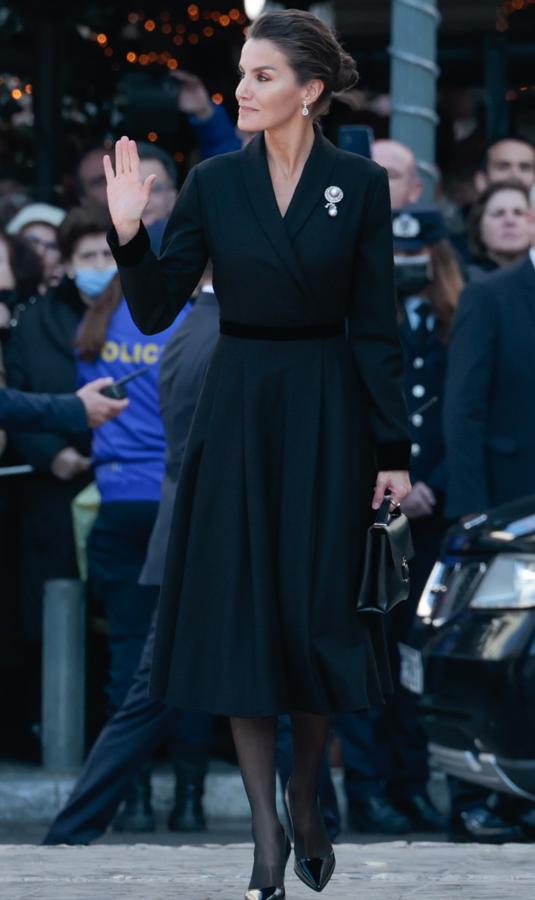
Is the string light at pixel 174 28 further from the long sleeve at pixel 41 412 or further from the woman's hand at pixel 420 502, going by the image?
the long sleeve at pixel 41 412

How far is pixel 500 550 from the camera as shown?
270 inches

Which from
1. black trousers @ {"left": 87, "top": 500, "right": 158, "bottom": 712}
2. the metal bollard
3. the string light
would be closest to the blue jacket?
black trousers @ {"left": 87, "top": 500, "right": 158, "bottom": 712}

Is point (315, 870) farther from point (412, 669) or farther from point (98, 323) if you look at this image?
point (98, 323)

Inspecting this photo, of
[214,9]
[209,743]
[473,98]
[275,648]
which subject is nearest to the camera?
[275,648]

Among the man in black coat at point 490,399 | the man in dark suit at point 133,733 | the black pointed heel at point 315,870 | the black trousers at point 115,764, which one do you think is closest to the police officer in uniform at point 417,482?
the man in black coat at point 490,399

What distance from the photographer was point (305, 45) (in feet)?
15.6

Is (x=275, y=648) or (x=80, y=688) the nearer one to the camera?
(x=275, y=648)

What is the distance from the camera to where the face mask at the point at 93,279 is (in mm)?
8391

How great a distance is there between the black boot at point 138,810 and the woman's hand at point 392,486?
337 centimetres

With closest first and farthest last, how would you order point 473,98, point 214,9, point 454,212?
point 454,212 < point 473,98 < point 214,9

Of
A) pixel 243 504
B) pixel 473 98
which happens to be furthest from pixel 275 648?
pixel 473 98

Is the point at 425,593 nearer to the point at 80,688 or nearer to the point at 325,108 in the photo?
the point at 80,688

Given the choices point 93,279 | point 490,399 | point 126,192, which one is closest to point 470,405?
point 490,399

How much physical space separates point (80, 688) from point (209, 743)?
26.9 inches
